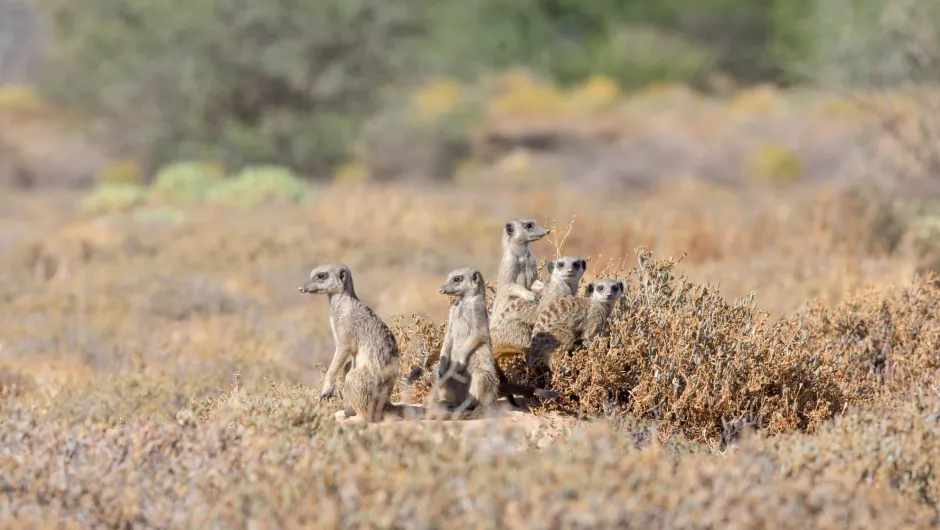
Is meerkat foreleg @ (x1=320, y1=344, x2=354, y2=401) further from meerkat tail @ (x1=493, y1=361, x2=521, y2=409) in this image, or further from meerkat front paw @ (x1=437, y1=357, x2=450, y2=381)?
meerkat tail @ (x1=493, y1=361, x2=521, y2=409)

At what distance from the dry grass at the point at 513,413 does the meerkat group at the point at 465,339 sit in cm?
14

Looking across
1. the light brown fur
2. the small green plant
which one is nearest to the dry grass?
the light brown fur

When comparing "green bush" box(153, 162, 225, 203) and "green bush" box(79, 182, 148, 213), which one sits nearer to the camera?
"green bush" box(79, 182, 148, 213)

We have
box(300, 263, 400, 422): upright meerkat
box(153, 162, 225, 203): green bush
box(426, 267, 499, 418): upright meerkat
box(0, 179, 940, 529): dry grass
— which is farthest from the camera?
box(153, 162, 225, 203): green bush

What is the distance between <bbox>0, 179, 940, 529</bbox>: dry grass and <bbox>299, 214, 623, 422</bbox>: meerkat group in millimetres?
140

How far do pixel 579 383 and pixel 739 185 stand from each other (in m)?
18.2

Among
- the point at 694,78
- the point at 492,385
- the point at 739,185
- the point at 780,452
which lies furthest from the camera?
the point at 694,78

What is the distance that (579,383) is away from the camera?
229 inches

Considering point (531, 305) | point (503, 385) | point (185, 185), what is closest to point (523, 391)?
point (503, 385)

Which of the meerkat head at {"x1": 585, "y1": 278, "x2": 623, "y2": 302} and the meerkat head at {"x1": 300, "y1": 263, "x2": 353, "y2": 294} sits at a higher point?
the meerkat head at {"x1": 585, "y1": 278, "x2": 623, "y2": 302}

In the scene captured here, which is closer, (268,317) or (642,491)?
(642,491)

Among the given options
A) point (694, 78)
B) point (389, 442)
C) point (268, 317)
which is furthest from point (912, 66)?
point (694, 78)

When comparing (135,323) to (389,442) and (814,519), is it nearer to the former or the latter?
(389,442)

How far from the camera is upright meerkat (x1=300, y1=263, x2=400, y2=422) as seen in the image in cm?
548
